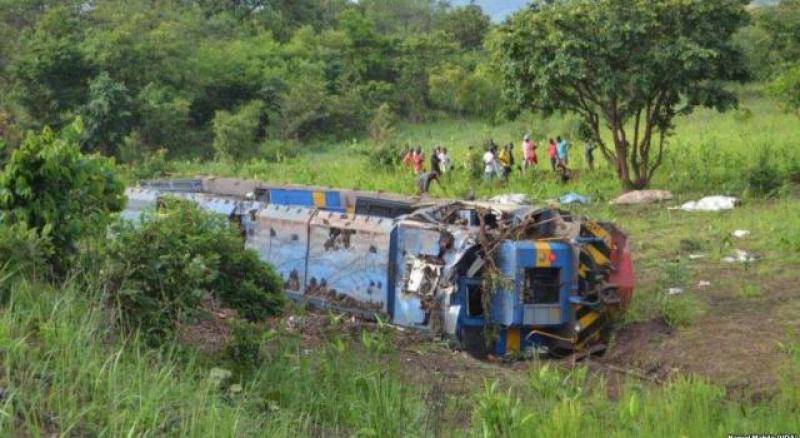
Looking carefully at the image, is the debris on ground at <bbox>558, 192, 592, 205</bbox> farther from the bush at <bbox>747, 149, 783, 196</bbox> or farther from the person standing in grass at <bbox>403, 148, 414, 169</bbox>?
the person standing in grass at <bbox>403, 148, 414, 169</bbox>

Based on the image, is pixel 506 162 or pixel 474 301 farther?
pixel 506 162

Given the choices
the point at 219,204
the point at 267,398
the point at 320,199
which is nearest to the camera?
the point at 267,398

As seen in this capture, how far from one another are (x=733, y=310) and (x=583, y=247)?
2247mm

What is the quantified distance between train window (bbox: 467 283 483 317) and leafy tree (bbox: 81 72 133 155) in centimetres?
2299

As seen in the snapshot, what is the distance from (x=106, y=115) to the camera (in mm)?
30703

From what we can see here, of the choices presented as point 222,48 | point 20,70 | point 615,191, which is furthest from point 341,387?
point 222,48

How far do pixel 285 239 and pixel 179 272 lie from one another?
192 inches

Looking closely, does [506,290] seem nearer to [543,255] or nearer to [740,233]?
[543,255]

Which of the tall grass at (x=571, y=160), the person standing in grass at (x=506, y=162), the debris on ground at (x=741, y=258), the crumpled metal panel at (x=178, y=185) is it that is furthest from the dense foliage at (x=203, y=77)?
the debris on ground at (x=741, y=258)

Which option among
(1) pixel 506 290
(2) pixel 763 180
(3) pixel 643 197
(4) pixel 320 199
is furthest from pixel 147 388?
(2) pixel 763 180

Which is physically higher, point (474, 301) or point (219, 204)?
point (219, 204)

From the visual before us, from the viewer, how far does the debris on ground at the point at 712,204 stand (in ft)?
55.3

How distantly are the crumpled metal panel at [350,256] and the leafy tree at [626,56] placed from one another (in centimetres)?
807

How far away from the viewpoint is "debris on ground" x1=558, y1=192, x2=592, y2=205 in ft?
60.1
